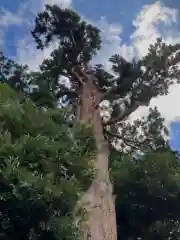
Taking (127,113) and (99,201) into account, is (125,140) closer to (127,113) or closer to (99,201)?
(127,113)

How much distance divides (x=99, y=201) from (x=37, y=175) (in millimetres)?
1613

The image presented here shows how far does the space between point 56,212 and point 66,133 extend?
1879 millimetres

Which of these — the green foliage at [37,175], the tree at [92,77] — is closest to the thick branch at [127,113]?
the tree at [92,77]

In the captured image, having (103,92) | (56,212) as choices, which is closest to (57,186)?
(56,212)

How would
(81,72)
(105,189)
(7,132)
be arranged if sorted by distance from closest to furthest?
1. (7,132)
2. (105,189)
3. (81,72)

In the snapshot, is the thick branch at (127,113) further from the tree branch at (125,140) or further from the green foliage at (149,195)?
the green foliage at (149,195)

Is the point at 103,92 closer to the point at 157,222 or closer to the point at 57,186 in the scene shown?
the point at 157,222

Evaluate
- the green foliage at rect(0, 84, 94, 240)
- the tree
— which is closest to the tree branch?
the tree

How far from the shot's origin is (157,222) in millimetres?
11094

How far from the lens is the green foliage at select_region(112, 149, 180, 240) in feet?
35.0

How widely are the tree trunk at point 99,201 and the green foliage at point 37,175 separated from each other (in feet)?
0.98

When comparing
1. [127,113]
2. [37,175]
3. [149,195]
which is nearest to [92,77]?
[127,113]

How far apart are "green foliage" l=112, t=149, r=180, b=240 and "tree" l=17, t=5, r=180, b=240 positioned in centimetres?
104

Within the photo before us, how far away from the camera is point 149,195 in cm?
1093
